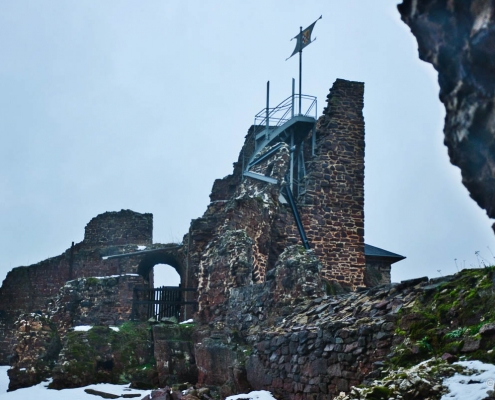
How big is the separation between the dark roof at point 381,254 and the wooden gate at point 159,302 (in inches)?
342

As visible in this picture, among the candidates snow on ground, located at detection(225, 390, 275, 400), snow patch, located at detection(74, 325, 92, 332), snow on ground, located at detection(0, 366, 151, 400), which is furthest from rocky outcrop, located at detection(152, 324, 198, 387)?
snow on ground, located at detection(225, 390, 275, 400)

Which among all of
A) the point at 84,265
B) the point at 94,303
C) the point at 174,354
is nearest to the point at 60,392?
the point at 174,354

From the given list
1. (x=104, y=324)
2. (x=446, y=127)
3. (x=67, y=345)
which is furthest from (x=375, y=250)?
(x=446, y=127)

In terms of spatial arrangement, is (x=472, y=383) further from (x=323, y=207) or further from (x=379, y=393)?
(x=323, y=207)

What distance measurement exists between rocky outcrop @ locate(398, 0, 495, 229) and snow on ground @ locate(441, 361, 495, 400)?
265 centimetres

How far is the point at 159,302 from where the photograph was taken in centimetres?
1786

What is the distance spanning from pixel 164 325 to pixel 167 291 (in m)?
2.16

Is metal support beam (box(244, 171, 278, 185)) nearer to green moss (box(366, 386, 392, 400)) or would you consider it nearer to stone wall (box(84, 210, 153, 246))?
stone wall (box(84, 210, 153, 246))

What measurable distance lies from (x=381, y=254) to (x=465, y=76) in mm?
22810

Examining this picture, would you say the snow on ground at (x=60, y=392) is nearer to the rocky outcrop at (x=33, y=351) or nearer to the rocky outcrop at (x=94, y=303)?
the rocky outcrop at (x=33, y=351)

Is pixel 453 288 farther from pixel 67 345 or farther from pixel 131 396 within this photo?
pixel 67 345

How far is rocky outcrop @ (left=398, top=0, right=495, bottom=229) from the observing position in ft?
9.51

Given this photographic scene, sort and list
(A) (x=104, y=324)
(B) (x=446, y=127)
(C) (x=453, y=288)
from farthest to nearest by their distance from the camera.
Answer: (A) (x=104, y=324), (C) (x=453, y=288), (B) (x=446, y=127)

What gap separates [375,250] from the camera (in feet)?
85.8
